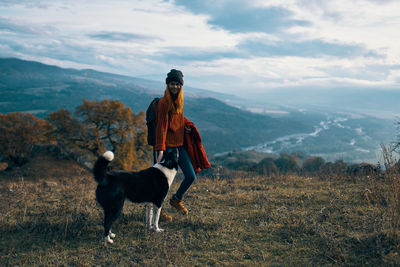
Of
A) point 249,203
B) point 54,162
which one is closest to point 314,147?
point 54,162

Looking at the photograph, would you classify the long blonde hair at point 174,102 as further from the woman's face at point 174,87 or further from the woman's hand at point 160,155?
the woman's hand at point 160,155

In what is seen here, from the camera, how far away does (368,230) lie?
456 centimetres

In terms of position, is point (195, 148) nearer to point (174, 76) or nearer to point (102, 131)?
point (174, 76)

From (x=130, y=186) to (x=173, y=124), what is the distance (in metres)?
1.38

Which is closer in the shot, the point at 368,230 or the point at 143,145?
the point at 368,230

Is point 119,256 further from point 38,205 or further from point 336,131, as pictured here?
point 336,131

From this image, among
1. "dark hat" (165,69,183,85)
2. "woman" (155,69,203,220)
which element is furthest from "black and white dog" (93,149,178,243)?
"dark hat" (165,69,183,85)

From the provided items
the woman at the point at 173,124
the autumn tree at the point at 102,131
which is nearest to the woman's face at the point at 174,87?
the woman at the point at 173,124

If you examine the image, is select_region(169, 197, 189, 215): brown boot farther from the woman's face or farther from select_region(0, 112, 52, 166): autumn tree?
select_region(0, 112, 52, 166): autumn tree

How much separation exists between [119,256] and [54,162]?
78.1 ft

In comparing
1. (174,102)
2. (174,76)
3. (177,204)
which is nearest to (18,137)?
(177,204)

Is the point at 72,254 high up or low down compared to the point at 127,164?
up

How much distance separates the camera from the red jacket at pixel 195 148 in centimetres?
532

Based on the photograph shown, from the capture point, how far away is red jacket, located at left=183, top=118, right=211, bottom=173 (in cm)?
532
